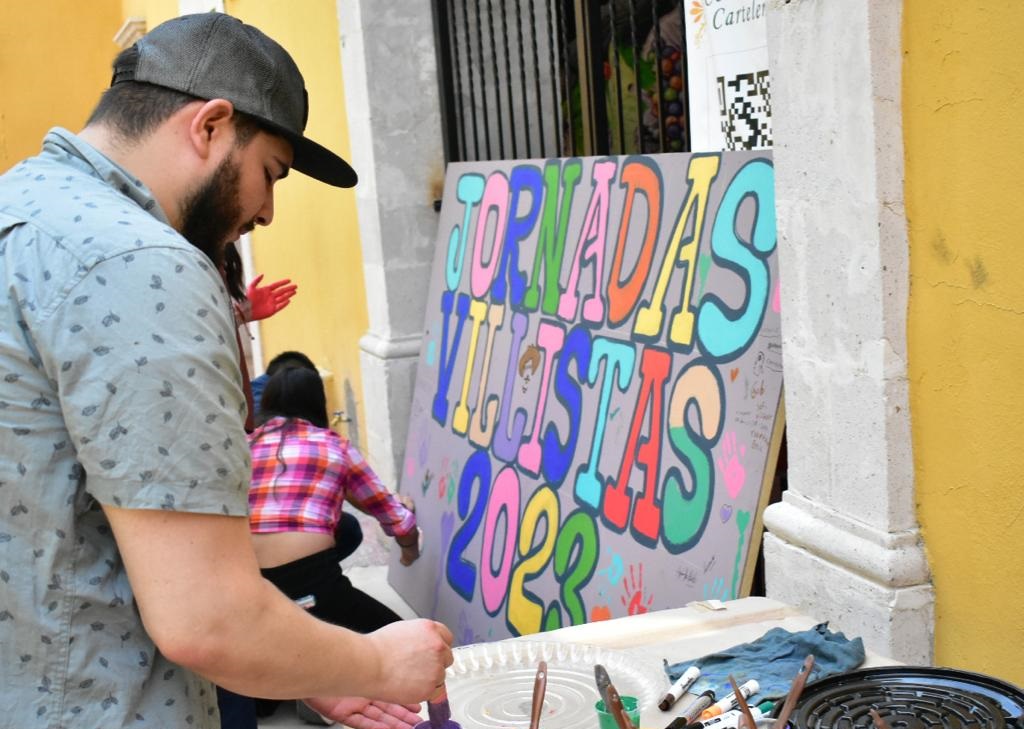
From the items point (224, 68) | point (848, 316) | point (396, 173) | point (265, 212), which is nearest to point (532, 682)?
point (265, 212)

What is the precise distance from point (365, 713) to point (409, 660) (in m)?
0.41

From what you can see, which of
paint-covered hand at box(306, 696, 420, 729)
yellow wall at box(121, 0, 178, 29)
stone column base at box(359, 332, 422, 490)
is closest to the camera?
paint-covered hand at box(306, 696, 420, 729)

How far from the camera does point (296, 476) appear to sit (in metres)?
4.91

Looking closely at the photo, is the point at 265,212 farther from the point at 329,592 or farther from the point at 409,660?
the point at 329,592

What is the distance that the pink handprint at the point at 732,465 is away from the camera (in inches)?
139

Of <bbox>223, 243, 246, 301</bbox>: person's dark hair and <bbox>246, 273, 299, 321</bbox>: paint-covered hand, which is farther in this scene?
<bbox>246, 273, 299, 321</bbox>: paint-covered hand

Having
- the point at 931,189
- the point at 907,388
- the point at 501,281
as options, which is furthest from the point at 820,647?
the point at 501,281

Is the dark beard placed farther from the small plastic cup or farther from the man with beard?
the small plastic cup

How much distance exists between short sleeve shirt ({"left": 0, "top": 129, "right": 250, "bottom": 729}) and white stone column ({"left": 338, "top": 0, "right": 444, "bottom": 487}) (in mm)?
4946

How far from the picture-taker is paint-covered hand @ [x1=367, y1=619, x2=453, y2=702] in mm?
1771

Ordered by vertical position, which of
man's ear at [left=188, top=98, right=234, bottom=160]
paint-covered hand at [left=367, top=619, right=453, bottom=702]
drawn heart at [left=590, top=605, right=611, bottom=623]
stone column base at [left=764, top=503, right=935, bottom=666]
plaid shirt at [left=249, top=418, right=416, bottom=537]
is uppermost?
man's ear at [left=188, top=98, right=234, bottom=160]

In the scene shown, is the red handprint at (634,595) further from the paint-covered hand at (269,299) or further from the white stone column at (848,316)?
the paint-covered hand at (269,299)

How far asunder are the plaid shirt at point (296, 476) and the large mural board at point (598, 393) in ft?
2.06

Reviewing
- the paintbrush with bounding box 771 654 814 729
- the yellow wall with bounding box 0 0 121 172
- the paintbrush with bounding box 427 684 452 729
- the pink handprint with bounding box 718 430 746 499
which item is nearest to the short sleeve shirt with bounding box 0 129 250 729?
the paintbrush with bounding box 427 684 452 729
